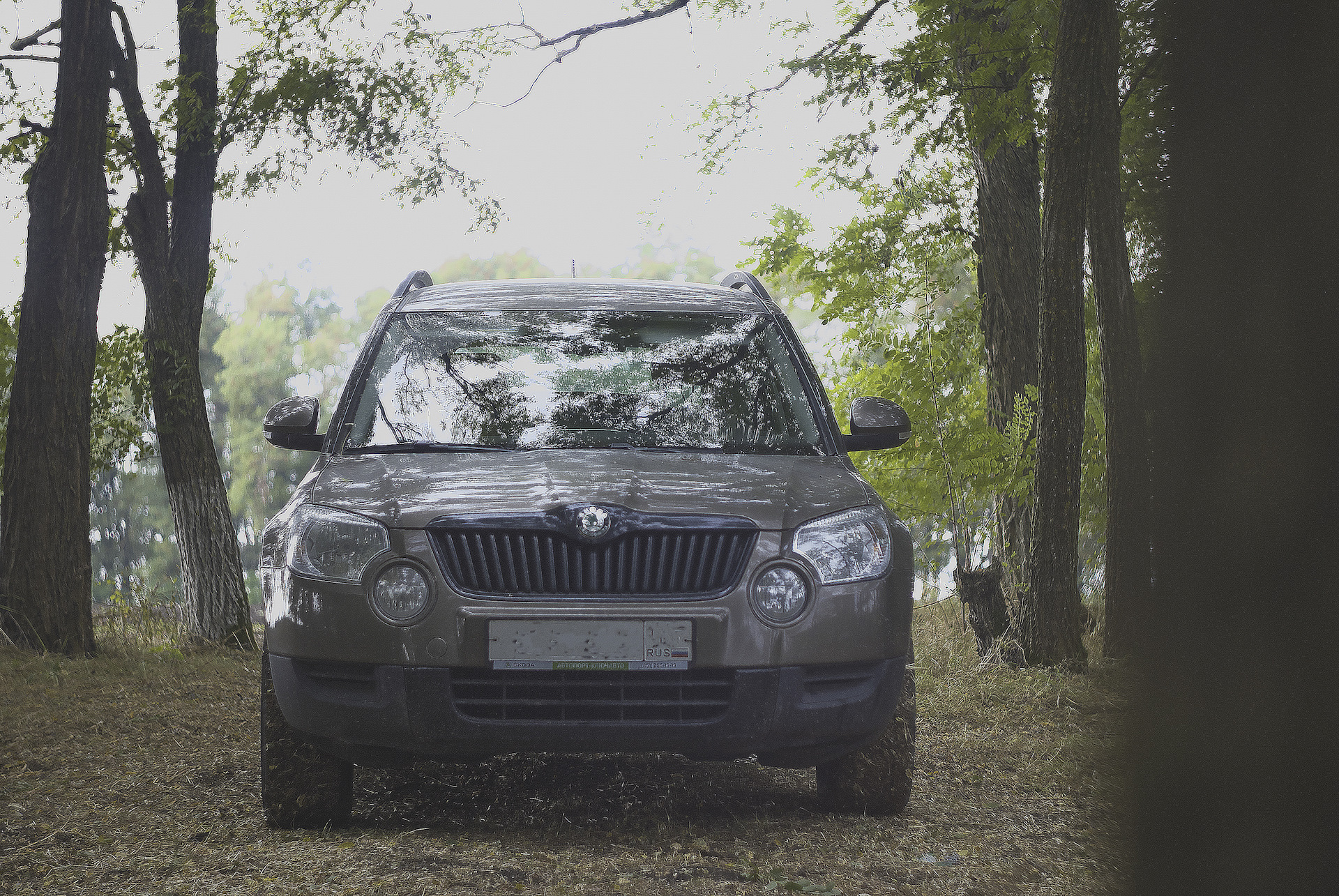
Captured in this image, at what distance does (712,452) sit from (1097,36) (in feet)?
15.7

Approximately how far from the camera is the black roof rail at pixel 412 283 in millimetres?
5457

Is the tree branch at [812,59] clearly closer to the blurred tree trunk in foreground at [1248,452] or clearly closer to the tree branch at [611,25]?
the tree branch at [611,25]

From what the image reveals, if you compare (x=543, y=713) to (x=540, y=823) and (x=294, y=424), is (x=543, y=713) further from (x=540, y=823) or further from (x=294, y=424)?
(x=294, y=424)

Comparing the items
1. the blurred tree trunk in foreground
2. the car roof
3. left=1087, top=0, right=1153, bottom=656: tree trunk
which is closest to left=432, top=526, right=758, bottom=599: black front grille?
the car roof

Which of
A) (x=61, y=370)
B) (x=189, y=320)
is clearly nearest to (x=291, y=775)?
(x=61, y=370)

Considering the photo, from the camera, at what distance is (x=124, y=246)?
1321cm

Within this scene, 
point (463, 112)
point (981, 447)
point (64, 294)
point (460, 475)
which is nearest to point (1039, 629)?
point (981, 447)

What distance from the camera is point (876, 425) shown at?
4695 millimetres

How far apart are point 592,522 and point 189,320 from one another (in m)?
8.33

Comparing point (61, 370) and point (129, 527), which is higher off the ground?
point (61, 370)

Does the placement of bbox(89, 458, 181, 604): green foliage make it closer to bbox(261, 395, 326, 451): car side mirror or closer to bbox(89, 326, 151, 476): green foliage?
bbox(89, 326, 151, 476): green foliage

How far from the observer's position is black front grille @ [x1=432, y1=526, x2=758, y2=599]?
3691 mm

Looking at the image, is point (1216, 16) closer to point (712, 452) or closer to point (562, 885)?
point (562, 885)

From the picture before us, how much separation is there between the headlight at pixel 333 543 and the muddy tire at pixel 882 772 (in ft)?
5.66
